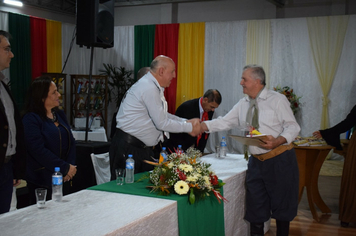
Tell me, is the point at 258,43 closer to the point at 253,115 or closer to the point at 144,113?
the point at 253,115

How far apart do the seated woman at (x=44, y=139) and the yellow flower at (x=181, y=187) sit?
1.02 m

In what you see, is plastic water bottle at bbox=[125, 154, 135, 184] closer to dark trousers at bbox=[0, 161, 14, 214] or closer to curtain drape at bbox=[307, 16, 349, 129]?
dark trousers at bbox=[0, 161, 14, 214]

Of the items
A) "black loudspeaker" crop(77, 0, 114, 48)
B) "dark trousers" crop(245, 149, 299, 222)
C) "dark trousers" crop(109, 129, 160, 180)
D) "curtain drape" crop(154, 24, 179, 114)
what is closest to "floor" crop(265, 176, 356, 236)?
"dark trousers" crop(245, 149, 299, 222)

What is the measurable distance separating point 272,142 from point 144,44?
7976 mm

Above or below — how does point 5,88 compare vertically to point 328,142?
above

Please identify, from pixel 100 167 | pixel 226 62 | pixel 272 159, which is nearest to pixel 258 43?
pixel 226 62

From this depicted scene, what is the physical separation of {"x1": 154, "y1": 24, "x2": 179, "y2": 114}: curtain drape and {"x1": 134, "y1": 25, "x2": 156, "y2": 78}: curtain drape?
17 centimetres

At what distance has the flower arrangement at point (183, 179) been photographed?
8.40 feet

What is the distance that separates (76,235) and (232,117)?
214 cm

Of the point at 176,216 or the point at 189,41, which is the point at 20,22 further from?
the point at 176,216

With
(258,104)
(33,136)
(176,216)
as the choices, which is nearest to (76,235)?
(176,216)

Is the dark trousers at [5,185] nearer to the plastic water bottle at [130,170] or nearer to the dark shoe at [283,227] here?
the plastic water bottle at [130,170]

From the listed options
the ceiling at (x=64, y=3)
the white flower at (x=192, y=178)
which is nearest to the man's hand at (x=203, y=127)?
the white flower at (x=192, y=178)

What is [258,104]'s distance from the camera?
3266mm
